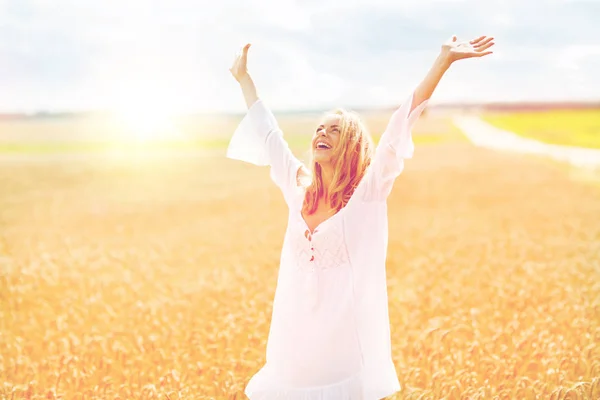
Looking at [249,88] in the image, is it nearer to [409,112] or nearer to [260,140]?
[260,140]

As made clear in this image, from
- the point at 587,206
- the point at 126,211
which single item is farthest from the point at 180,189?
the point at 587,206

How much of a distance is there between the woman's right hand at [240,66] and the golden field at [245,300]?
244cm

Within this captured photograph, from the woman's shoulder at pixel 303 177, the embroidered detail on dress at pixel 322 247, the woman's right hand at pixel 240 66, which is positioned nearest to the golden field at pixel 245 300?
the embroidered detail on dress at pixel 322 247

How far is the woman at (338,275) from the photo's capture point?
4391 mm

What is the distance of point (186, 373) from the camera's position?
6258 mm

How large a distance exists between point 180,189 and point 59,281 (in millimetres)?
17824

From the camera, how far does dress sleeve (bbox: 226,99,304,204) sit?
479 cm

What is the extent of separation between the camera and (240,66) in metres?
4.92

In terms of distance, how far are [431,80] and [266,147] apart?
3.97 feet

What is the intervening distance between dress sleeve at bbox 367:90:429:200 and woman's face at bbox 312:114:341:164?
11.0 inches

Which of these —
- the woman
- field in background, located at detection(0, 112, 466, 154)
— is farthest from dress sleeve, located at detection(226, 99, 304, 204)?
field in background, located at detection(0, 112, 466, 154)

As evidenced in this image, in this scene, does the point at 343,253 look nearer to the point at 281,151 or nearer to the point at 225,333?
the point at 281,151

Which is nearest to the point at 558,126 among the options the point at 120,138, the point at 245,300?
the point at 120,138

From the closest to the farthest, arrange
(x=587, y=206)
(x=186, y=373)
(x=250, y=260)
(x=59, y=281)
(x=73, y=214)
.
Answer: (x=186, y=373) < (x=59, y=281) < (x=250, y=260) < (x=587, y=206) < (x=73, y=214)
